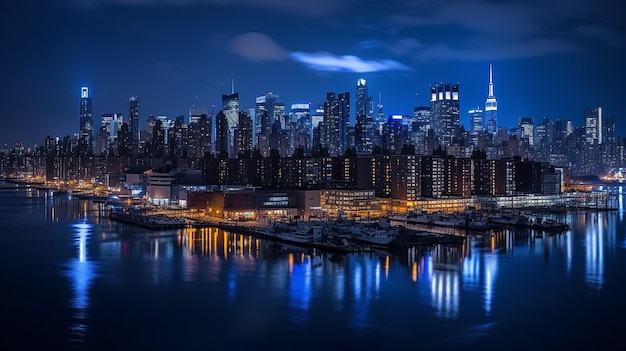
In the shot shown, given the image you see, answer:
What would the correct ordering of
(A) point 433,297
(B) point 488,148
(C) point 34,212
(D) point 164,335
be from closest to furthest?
(D) point 164,335, (A) point 433,297, (C) point 34,212, (B) point 488,148

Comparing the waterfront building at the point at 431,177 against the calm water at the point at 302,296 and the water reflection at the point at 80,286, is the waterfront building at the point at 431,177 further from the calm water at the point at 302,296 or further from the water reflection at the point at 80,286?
the water reflection at the point at 80,286

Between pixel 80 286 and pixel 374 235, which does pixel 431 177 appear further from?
pixel 80 286

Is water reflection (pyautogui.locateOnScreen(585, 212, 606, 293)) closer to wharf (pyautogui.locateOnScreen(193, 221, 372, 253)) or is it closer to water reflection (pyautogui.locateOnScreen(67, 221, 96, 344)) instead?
wharf (pyautogui.locateOnScreen(193, 221, 372, 253))

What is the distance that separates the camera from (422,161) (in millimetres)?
26484

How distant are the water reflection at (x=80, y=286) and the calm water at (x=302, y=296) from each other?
3cm

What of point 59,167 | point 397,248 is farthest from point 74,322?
point 59,167

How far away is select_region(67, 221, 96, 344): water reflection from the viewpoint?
841 cm

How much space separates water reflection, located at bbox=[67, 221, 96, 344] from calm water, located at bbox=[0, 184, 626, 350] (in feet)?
0.09

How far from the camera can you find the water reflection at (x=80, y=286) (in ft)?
27.6

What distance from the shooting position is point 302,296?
399 inches

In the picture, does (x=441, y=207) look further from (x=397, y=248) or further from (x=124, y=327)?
(x=124, y=327)

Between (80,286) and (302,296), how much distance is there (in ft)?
12.9

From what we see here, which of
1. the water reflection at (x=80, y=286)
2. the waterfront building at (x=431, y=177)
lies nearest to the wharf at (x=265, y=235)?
the water reflection at (x=80, y=286)

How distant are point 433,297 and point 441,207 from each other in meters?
15.5
